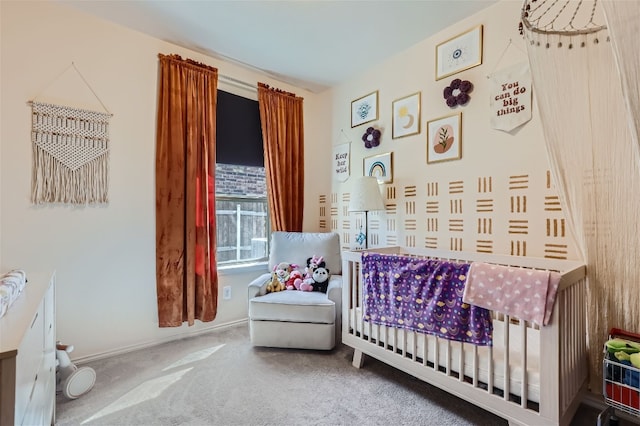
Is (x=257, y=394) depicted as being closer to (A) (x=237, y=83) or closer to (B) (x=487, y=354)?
(B) (x=487, y=354)

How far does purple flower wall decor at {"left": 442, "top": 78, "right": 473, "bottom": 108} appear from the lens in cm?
217

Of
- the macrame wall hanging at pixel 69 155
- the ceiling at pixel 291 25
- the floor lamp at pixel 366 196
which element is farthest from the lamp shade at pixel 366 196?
the macrame wall hanging at pixel 69 155

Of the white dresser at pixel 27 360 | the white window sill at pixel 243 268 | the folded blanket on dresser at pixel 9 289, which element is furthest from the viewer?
the white window sill at pixel 243 268

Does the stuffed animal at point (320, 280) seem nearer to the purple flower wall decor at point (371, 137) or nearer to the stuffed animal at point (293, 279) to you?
the stuffed animal at point (293, 279)

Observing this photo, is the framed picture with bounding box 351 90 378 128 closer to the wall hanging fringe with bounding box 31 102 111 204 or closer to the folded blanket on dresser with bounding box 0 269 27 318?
the wall hanging fringe with bounding box 31 102 111 204

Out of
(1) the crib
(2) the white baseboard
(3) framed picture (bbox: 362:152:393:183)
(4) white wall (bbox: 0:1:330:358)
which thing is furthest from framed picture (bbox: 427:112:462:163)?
(2) the white baseboard

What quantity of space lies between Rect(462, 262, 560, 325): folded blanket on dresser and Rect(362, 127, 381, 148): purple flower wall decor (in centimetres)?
165

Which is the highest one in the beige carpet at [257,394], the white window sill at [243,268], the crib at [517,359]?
the white window sill at [243,268]

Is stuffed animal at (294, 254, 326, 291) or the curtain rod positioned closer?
stuffed animal at (294, 254, 326, 291)

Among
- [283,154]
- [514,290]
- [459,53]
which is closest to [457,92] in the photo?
[459,53]

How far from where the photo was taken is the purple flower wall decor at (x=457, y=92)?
2172 millimetres

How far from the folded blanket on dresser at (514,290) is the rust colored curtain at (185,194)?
2.03 m

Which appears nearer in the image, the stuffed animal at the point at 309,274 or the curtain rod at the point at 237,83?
the stuffed animal at the point at 309,274

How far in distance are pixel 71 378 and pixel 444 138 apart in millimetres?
2790
